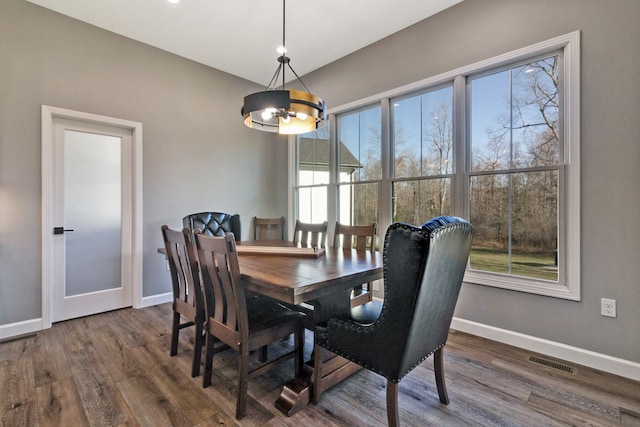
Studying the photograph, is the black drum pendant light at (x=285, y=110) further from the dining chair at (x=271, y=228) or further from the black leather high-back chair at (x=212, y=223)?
the dining chair at (x=271, y=228)

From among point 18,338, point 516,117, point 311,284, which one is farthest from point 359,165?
point 18,338

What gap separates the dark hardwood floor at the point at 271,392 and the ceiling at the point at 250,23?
325 centimetres

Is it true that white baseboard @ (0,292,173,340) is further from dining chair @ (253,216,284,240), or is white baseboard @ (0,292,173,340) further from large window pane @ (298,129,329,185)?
large window pane @ (298,129,329,185)

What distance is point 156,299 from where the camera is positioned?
3734 millimetres

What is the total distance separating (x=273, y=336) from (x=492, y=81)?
9.80 ft

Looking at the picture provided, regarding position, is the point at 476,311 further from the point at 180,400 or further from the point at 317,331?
the point at 180,400

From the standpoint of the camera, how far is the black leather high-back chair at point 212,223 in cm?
362

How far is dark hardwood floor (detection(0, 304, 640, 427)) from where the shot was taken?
1.71m

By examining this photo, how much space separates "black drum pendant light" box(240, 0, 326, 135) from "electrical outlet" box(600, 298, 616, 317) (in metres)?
2.54

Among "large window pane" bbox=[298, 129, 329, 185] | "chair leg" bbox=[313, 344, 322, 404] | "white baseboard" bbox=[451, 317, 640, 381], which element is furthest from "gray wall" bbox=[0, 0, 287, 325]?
"white baseboard" bbox=[451, 317, 640, 381]

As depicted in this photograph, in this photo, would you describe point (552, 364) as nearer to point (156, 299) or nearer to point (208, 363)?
point (208, 363)

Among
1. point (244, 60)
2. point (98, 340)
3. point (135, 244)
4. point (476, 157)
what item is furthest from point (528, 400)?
point (244, 60)

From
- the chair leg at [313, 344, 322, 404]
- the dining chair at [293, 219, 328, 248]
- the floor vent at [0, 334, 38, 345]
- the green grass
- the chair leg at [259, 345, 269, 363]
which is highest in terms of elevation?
the dining chair at [293, 219, 328, 248]

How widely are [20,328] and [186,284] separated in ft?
6.78
